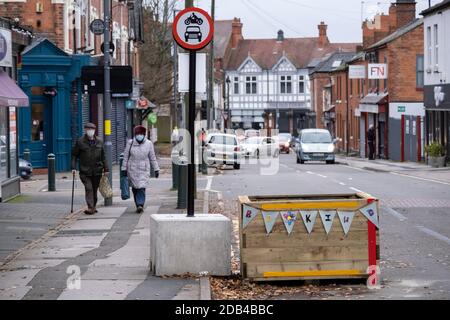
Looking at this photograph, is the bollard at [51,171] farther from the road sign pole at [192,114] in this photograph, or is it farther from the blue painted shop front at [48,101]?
the road sign pole at [192,114]

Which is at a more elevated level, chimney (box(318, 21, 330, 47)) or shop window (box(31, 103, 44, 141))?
chimney (box(318, 21, 330, 47))

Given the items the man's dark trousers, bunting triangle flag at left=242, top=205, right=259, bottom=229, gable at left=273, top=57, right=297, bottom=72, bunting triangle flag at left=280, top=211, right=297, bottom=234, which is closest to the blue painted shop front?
the man's dark trousers

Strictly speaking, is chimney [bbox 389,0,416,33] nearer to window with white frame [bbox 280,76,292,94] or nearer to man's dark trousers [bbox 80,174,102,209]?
man's dark trousers [bbox 80,174,102,209]

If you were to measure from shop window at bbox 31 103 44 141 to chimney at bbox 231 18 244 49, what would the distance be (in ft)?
295

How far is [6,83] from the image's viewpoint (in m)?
21.9

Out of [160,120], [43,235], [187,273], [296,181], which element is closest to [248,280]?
[187,273]

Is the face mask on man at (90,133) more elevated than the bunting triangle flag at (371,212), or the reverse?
the face mask on man at (90,133)

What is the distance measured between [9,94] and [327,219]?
11.0 metres

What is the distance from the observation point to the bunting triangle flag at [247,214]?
11633 mm

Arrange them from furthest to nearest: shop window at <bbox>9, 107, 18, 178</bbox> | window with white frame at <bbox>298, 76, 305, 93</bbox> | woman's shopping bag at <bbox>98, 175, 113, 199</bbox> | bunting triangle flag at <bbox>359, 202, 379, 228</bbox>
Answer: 1. window with white frame at <bbox>298, 76, 305, 93</bbox>
2. shop window at <bbox>9, 107, 18, 178</bbox>
3. woman's shopping bag at <bbox>98, 175, 113, 199</bbox>
4. bunting triangle flag at <bbox>359, 202, 379, 228</bbox>

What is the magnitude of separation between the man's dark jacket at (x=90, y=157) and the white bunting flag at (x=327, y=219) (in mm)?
9572

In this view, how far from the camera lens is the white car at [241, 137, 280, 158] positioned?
209ft

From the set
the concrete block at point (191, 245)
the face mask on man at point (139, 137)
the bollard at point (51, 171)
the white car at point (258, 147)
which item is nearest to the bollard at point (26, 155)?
the bollard at point (51, 171)

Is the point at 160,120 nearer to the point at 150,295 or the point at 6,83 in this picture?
the point at 6,83
